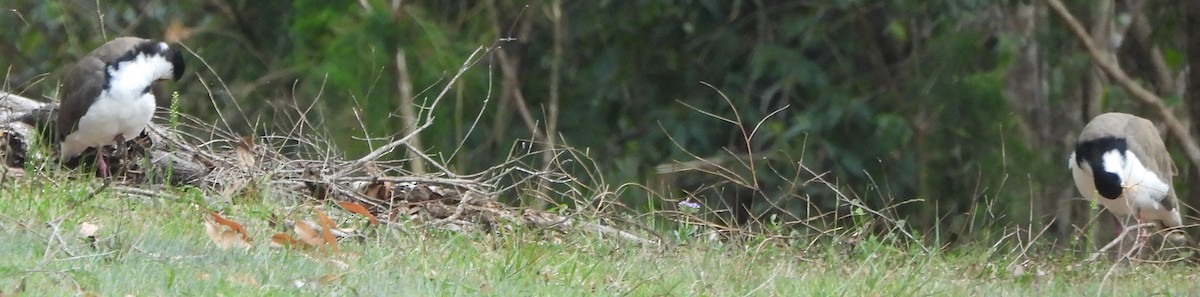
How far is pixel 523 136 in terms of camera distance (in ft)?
45.6

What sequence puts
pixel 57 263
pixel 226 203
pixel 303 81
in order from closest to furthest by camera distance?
pixel 57 263 → pixel 226 203 → pixel 303 81

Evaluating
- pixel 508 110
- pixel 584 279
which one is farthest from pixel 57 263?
pixel 508 110

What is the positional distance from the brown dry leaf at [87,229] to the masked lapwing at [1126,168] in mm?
6095

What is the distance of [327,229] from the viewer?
5930 mm

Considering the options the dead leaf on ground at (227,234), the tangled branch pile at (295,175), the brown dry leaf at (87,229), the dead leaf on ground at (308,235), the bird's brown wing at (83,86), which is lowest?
the tangled branch pile at (295,175)

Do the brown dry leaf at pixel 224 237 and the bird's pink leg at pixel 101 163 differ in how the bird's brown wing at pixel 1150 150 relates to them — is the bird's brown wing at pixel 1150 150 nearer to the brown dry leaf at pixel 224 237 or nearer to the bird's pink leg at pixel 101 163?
the bird's pink leg at pixel 101 163

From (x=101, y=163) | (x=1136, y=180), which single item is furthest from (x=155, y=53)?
(x=1136, y=180)

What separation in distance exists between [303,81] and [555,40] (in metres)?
2.15

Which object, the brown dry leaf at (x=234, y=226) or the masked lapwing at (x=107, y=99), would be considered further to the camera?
the masked lapwing at (x=107, y=99)

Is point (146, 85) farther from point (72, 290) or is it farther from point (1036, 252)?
point (1036, 252)

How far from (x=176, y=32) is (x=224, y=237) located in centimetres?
919

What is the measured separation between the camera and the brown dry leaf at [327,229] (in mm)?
5828

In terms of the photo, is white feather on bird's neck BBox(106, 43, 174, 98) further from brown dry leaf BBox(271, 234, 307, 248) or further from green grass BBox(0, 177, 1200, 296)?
brown dry leaf BBox(271, 234, 307, 248)

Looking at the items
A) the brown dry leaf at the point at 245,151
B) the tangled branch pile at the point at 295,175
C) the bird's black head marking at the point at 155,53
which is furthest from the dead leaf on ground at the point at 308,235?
the bird's black head marking at the point at 155,53
